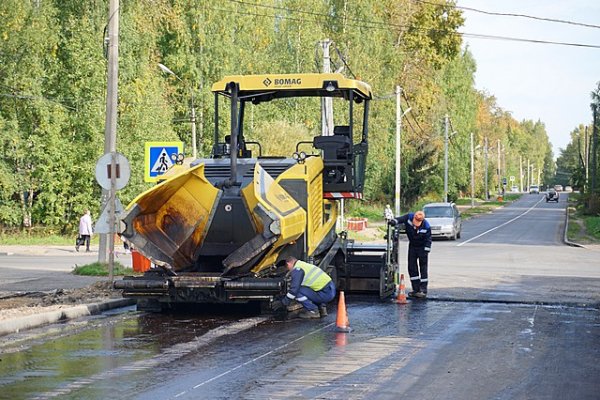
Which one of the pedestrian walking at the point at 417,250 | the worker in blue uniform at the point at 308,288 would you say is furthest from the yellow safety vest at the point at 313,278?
the pedestrian walking at the point at 417,250

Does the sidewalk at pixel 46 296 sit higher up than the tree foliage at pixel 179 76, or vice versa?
the tree foliage at pixel 179 76

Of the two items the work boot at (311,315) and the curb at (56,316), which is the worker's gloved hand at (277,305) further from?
the curb at (56,316)

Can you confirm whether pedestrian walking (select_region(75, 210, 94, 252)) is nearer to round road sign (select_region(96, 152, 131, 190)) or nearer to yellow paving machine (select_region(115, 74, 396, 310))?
round road sign (select_region(96, 152, 131, 190))

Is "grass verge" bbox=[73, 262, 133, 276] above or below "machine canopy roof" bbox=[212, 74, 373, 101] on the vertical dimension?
below

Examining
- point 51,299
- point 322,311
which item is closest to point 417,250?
point 322,311

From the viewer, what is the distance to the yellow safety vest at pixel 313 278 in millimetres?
13961

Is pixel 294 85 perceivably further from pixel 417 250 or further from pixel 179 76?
pixel 179 76

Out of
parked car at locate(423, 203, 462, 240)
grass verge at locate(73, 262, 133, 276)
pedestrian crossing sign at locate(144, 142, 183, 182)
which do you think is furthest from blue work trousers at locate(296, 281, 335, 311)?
parked car at locate(423, 203, 462, 240)

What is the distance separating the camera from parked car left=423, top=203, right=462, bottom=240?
4472cm

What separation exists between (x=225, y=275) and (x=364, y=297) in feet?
14.9

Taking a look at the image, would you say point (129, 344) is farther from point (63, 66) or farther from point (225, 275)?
point (63, 66)

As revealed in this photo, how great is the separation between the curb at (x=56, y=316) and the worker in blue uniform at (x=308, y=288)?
2.92m

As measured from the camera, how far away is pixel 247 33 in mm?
56469

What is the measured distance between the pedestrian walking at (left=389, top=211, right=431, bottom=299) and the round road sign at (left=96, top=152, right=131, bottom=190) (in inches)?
197
